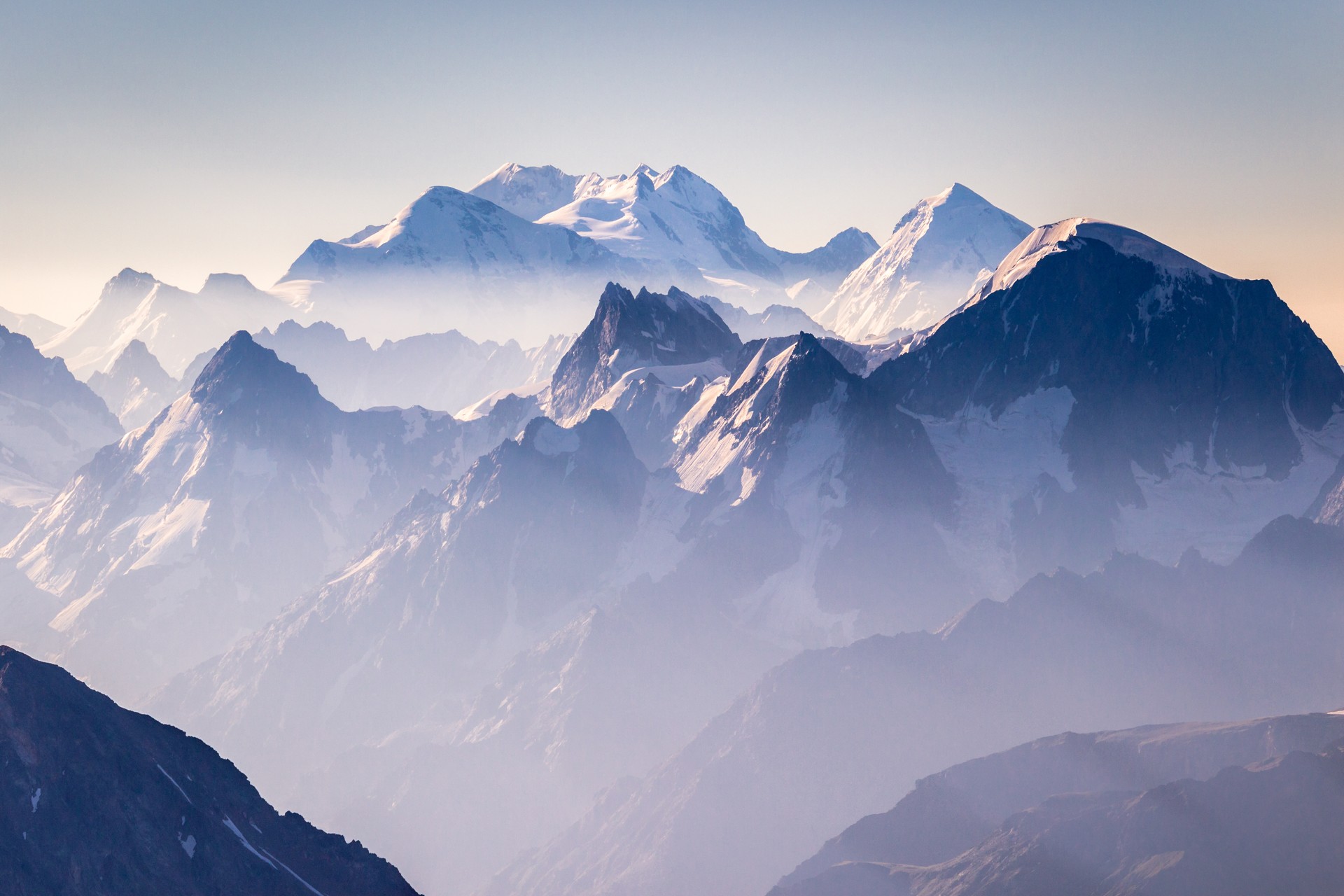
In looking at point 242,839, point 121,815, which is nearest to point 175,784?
point 121,815

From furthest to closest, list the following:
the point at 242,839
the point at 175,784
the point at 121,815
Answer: the point at 242,839
the point at 175,784
the point at 121,815

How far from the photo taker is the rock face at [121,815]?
14650cm

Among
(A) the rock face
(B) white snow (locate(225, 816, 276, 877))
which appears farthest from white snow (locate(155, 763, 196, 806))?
(B) white snow (locate(225, 816, 276, 877))

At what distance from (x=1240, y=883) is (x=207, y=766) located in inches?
4608

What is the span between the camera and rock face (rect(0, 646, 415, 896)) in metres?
146

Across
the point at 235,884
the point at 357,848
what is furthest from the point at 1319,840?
the point at 235,884

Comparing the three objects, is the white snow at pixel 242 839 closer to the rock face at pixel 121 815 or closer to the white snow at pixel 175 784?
the rock face at pixel 121 815

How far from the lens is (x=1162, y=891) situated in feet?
649

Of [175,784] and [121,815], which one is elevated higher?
[175,784]

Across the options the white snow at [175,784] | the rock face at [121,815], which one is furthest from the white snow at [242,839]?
the white snow at [175,784]

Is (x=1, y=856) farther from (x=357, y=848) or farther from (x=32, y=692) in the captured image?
(x=357, y=848)

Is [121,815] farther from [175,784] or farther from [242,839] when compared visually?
[242,839]

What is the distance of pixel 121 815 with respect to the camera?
497 feet

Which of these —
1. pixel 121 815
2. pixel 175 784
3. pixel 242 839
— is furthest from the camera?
pixel 242 839
